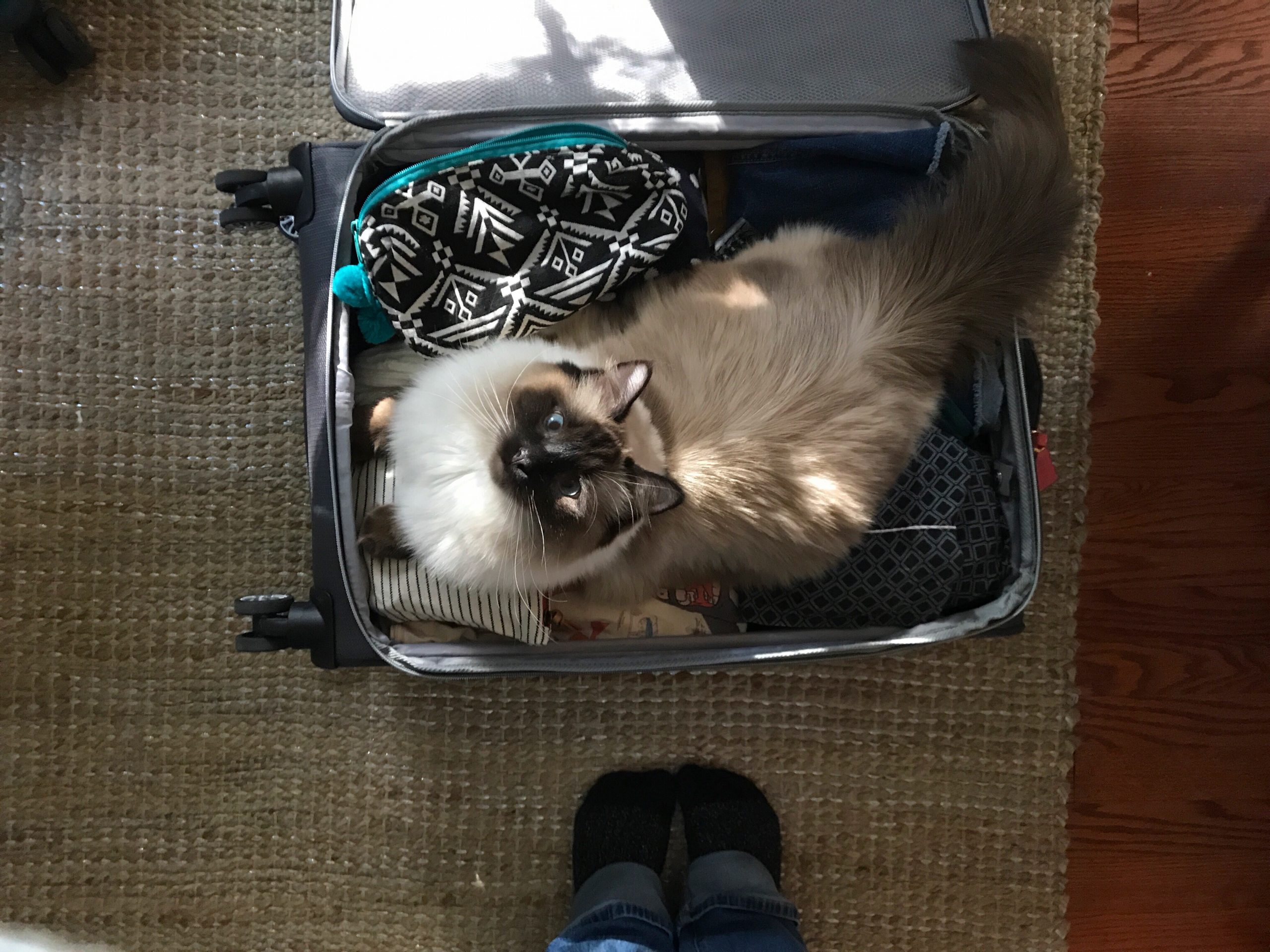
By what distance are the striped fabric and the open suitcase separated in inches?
1.0

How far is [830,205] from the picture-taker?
1.11 metres

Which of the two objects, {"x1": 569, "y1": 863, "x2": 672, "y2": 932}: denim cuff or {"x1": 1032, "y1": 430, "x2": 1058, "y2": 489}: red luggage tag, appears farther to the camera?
{"x1": 569, "y1": 863, "x2": 672, "y2": 932}: denim cuff

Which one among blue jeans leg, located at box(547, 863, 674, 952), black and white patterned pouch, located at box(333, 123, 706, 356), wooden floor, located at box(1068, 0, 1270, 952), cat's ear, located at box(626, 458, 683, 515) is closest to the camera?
cat's ear, located at box(626, 458, 683, 515)

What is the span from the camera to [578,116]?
3.31 ft

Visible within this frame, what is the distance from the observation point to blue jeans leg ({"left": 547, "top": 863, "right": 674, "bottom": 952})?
1.20 meters

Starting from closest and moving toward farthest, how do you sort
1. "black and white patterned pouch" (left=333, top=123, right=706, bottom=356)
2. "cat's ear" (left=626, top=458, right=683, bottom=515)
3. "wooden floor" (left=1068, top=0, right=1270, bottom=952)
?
"cat's ear" (left=626, top=458, right=683, bottom=515), "black and white patterned pouch" (left=333, top=123, right=706, bottom=356), "wooden floor" (left=1068, top=0, right=1270, bottom=952)

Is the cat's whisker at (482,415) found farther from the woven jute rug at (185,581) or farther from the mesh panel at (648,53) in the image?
the woven jute rug at (185,581)

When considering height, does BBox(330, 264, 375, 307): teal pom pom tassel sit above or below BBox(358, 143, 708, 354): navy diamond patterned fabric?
below

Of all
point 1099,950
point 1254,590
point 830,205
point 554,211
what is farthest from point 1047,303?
point 1099,950

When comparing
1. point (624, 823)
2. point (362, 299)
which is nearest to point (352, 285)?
point (362, 299)

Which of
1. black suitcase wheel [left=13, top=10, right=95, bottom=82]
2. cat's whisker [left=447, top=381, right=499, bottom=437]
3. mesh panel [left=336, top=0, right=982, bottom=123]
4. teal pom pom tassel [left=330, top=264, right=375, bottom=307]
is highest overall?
mesh panel [left=336, top=0, right=982, bottom=123]

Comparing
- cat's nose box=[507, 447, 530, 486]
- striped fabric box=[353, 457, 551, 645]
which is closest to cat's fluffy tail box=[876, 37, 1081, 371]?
cat's nose box=[507, 447, 530, 486]

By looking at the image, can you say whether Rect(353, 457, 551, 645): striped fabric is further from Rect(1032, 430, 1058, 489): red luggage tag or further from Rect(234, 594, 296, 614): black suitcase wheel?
Rect(1032, 430, 1058, 489): red luggage tag

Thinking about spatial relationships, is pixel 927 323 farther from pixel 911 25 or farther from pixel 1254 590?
pixel 1254 590
